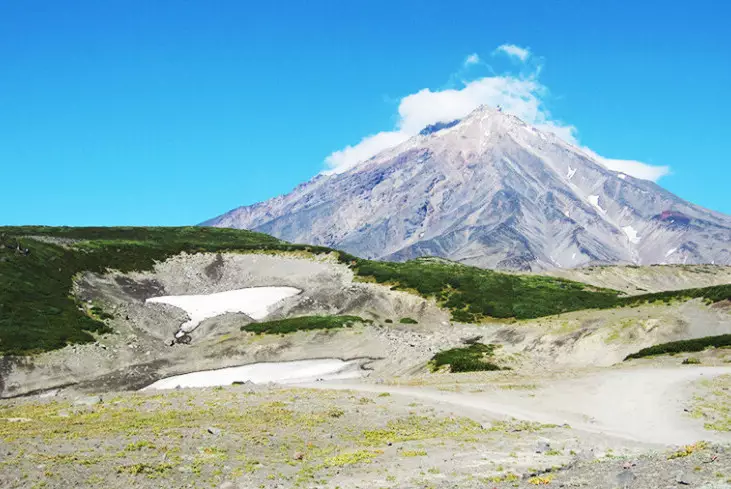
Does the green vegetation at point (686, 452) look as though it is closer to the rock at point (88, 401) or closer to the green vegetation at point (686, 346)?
the rock at point (88, 401)

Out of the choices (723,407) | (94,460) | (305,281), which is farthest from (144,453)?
(305,281)

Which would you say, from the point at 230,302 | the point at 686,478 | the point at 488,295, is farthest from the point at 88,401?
the point at 488,295

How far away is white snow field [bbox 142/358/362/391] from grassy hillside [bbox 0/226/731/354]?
14681 millimetres

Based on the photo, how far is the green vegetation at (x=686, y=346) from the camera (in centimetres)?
5102

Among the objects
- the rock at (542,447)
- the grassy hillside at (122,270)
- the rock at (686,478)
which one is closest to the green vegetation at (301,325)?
the grassy hillside at (122,270)

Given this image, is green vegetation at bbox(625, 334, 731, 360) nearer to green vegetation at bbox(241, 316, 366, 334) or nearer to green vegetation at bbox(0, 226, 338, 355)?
green vegetation at bbox(241, 316, 366, 334)

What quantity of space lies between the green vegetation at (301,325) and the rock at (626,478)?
56.5 m

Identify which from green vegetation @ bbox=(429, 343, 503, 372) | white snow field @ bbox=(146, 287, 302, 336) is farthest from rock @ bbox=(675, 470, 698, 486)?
white snow field @ bbox=(146, 287, 302, 336)

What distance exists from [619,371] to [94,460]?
3479cm

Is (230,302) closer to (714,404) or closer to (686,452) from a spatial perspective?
(714,404)

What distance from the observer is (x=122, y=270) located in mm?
100688

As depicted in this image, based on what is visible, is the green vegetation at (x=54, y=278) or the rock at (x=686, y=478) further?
the green vegetation at (x=54, y=278)

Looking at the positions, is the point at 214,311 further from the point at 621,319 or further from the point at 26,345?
the point at 621,319

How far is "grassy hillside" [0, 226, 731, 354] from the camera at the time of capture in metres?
69.9
